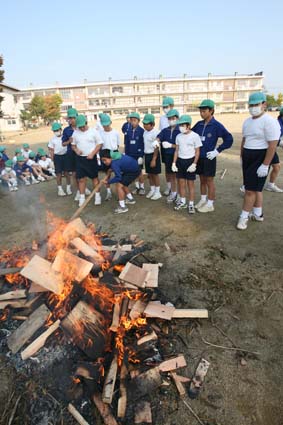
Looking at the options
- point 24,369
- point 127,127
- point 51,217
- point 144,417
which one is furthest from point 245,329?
point 127,127

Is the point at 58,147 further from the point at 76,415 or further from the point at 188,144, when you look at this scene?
the point at 76,415

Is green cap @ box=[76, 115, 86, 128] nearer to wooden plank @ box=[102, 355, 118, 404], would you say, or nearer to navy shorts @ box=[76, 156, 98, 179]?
navy shorts @ box=[76, 156, 98, 179]

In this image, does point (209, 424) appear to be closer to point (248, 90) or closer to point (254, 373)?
point (254, 373)

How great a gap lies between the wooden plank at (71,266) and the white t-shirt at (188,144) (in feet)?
11.4

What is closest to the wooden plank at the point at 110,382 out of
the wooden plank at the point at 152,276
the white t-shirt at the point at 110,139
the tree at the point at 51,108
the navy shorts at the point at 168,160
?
the wooden plank at the point at 152,276

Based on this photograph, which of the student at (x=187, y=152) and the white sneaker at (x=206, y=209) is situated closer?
the student at (x=187, y=152)

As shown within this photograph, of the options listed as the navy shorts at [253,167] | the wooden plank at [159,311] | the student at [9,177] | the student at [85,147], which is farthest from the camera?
the student at [9,177]

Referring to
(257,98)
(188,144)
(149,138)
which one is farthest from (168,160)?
(257,98)

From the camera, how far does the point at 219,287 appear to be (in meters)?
3.52

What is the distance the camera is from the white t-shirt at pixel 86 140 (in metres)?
6.39

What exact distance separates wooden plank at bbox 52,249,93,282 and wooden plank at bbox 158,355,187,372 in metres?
1.27

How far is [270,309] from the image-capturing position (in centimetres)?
310

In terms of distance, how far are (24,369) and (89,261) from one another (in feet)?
4.34

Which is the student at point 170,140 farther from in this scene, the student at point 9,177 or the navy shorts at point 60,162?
the student at point 9,177
